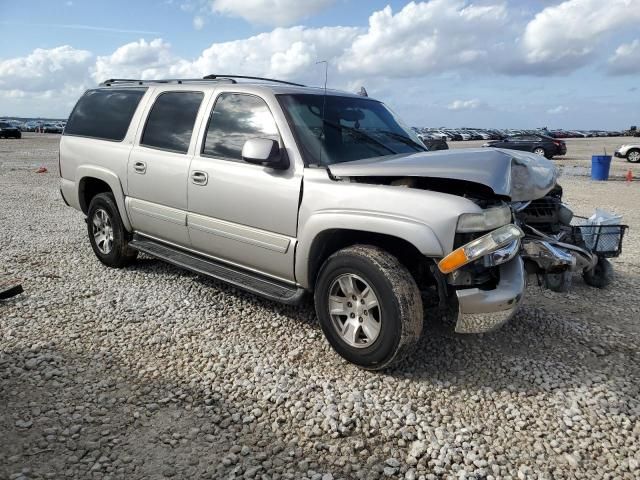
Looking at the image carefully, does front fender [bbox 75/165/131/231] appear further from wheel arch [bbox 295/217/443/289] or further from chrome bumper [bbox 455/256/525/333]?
chrome bumper [bbox 455/256/525/333]

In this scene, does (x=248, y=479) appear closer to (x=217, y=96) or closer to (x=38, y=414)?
(x=38, y=414)

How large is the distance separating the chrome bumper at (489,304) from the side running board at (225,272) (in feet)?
3.96

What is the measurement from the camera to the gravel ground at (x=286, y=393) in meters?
2.58

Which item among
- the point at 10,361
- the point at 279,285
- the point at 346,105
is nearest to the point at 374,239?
the point at 279,285

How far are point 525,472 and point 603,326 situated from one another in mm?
2238

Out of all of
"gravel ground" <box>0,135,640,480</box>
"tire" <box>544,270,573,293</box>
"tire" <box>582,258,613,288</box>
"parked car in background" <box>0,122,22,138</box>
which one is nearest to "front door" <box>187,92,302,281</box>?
"gravel ground" <box>0,135,640,480</box>

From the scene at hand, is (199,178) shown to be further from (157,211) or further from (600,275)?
(600,275)

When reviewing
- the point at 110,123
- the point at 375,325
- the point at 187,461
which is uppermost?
the point at 110,123

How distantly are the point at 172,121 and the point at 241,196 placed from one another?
130cm

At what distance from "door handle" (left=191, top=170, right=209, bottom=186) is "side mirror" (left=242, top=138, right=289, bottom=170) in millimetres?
766

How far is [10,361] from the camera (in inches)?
138

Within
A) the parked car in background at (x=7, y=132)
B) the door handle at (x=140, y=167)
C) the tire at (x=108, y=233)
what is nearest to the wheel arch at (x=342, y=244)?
the door handle at (x=140, y=167)

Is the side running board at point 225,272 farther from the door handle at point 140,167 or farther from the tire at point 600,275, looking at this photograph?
the tire at point 600,275

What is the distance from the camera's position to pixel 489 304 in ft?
10.1
